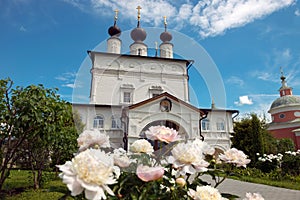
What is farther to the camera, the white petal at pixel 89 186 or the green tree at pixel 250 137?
the green tree at pixel 250 137

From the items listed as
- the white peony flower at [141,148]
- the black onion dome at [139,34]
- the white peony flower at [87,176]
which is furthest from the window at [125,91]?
the white peony flower at [87,176]

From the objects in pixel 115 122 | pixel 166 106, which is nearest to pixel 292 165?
pixel 166 106

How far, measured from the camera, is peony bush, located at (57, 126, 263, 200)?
636mm

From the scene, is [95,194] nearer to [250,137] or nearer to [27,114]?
[27,114]

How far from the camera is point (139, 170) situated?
82cm

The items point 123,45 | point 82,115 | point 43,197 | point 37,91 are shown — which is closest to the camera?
point 82,115

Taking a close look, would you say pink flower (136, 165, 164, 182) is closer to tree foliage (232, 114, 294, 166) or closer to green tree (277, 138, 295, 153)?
tree foliage (232, 114, 294, 166)

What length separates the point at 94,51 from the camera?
214 cm

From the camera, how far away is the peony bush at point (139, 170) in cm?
64

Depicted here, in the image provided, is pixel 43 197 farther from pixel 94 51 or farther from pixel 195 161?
pixel 195 161

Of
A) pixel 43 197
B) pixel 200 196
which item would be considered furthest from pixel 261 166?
pixel 200 196

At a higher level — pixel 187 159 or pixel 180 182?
pixel 187 159

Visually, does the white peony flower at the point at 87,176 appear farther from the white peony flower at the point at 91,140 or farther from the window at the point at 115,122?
the window at the point at 115,122

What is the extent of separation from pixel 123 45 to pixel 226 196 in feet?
5.59
